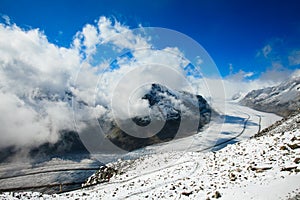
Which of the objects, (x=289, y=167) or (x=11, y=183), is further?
(x=11, y=183)

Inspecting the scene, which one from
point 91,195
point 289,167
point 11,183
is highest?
point 289,167

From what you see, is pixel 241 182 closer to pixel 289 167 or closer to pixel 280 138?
pixel 289 167

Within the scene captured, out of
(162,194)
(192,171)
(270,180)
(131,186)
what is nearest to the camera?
(270,180)

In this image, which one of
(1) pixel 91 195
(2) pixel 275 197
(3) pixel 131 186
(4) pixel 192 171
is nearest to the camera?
(2) pixel 275 197

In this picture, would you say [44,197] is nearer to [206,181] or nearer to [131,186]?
[131,186]

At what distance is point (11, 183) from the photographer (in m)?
162

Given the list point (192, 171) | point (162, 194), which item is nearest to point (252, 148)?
point (192, 171)

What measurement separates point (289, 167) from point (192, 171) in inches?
480

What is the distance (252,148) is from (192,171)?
23.9ft

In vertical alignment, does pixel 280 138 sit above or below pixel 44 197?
above

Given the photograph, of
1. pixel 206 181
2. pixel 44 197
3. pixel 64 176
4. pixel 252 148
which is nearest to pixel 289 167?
pixel 206 181

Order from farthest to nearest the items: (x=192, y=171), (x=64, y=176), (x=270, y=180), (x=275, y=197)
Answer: (x=64, y=176)
(x=192, y=171)
(x=270, y=180)
(x=275, y=197)

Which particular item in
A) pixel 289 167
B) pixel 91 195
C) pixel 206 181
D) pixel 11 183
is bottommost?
pixel 11 183

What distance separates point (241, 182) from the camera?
16469 millimetres
